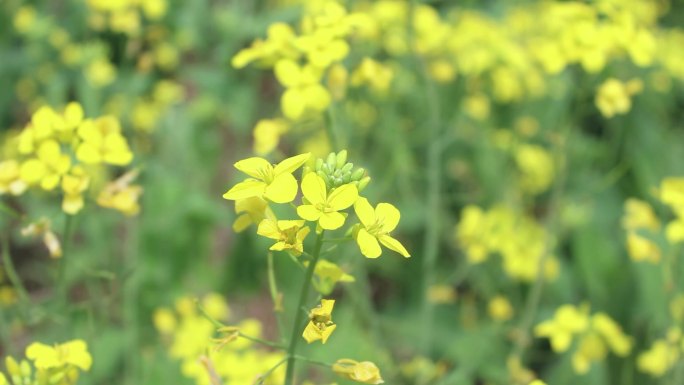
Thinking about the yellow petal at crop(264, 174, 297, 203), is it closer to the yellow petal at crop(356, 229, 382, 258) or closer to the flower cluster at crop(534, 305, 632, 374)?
the yellow petal at crop(356, 229, 382, 258)

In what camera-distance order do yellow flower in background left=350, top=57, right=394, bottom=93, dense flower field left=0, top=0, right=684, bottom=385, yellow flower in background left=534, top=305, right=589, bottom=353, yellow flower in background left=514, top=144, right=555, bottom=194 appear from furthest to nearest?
1. yellow flower in background left=514, top=144, right=555, bottom=194
2. yellow flower in background left=534, top=305, right=589, bottom=353
3. yellow flower in background left=350, top=57, right=394, bottom=93
4. dense flower field left=0, top=0, right=684, bottom=385

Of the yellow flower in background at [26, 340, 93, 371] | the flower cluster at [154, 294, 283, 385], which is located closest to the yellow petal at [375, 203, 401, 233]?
the flower cluster at [154, 294, 283, 385]

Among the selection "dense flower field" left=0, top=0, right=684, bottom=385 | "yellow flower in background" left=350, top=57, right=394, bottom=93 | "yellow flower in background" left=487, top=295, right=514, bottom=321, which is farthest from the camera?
"yellow flower in background" left=487, top=295, right=514, bottom=321

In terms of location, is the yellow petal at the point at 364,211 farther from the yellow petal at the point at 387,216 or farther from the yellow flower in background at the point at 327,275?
the yellow flower in background at the point at 327,275

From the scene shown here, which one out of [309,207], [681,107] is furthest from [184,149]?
[681,107]

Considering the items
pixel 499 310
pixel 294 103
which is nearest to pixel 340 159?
pixel 294 103

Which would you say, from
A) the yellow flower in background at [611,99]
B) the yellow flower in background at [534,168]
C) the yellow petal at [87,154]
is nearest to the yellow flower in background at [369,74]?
the yellow flower in background at [611,99]
